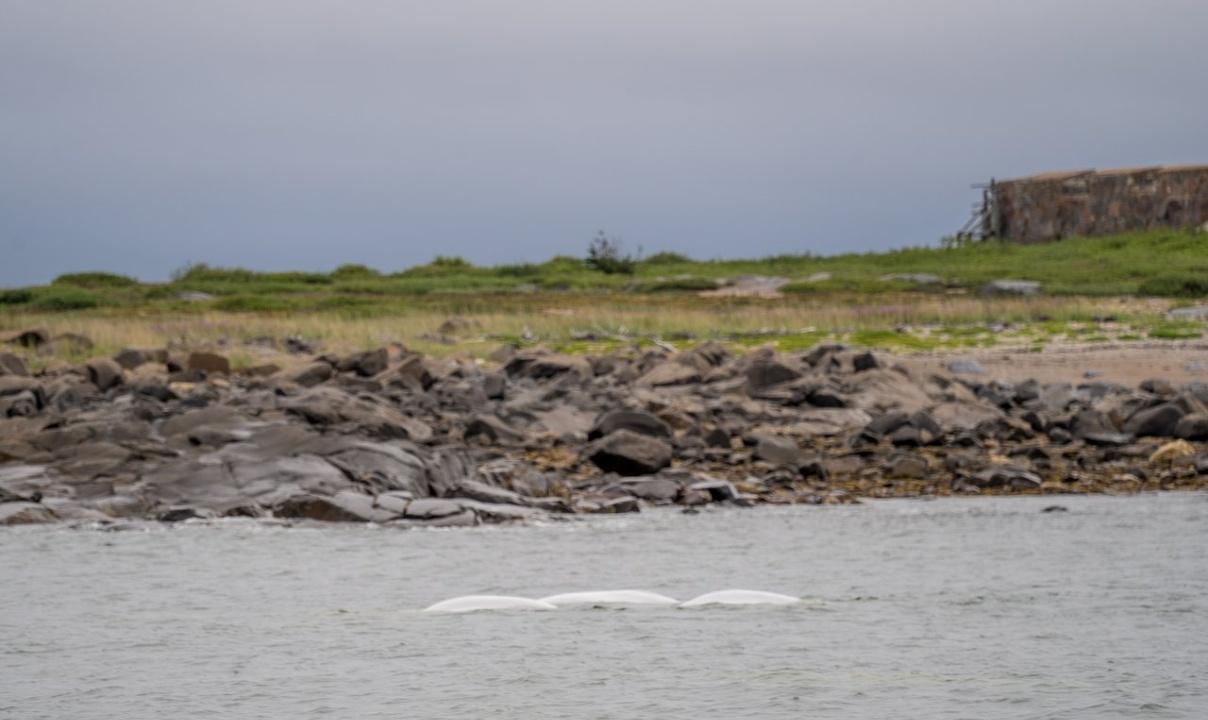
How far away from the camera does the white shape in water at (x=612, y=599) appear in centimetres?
1056

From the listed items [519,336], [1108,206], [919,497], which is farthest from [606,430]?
[1108,206]

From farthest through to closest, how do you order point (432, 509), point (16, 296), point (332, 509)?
point (16, 296) → point (432, 509) → point (332, 509)

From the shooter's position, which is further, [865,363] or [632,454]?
[865,363]

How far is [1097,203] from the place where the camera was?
59312 millimetres

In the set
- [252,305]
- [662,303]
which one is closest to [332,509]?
[662,303]

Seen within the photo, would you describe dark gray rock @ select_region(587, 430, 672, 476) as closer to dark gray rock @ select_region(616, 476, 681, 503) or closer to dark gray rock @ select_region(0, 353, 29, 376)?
dark gray rock @ select_region(616, 476, 681, 503)

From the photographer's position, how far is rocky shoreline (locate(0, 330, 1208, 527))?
15508mm

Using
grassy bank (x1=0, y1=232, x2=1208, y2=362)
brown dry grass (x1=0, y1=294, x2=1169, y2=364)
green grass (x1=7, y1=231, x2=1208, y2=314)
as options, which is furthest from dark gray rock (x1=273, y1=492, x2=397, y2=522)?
green grass (x1=7, y1=231, x2=1208, y2=314)

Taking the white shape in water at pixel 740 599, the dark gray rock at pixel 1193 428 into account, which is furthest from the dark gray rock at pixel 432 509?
the dark gray rock at pixel 1193 428

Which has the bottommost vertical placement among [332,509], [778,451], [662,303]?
[332,509]

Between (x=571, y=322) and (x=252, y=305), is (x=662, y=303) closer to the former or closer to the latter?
(x=571, y=322)

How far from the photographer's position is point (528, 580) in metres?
→ 11.6

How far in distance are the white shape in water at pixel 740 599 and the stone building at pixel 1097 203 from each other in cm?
4867

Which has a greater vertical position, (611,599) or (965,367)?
(965,367)
